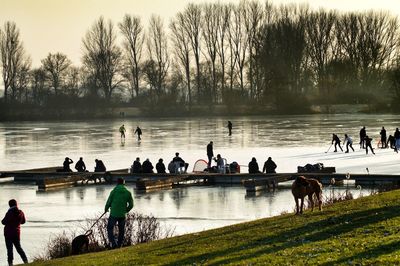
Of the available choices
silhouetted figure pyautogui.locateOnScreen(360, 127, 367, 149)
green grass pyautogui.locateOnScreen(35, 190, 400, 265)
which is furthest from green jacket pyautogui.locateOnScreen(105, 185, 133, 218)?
silhouetted figure pyautogui.locateOnScreen(360, 127, 367, 149)

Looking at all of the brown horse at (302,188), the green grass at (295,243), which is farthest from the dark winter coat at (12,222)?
the brown horse at (302,188)

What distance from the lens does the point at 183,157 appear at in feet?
136

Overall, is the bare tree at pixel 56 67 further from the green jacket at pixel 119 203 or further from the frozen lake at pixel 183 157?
the green jacket at pixel 119 203

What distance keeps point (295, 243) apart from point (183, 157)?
28548mm

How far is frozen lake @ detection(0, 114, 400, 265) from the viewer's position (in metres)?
22.2

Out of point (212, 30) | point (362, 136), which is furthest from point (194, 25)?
point (362, 136)

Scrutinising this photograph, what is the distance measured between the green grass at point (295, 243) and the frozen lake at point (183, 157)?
3.51 metres

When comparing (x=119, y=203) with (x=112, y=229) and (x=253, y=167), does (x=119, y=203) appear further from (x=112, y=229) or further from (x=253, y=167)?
(x=253, y=167)

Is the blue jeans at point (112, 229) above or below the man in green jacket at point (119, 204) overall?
below

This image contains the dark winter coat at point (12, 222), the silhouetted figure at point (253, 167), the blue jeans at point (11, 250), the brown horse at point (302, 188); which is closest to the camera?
the blue jeans at point (11, 250)

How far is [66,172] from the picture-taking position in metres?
35.0

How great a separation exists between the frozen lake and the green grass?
11.5ft

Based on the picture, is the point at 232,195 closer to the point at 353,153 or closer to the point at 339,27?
the point at 353,153

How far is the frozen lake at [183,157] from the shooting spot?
72.7 ft
